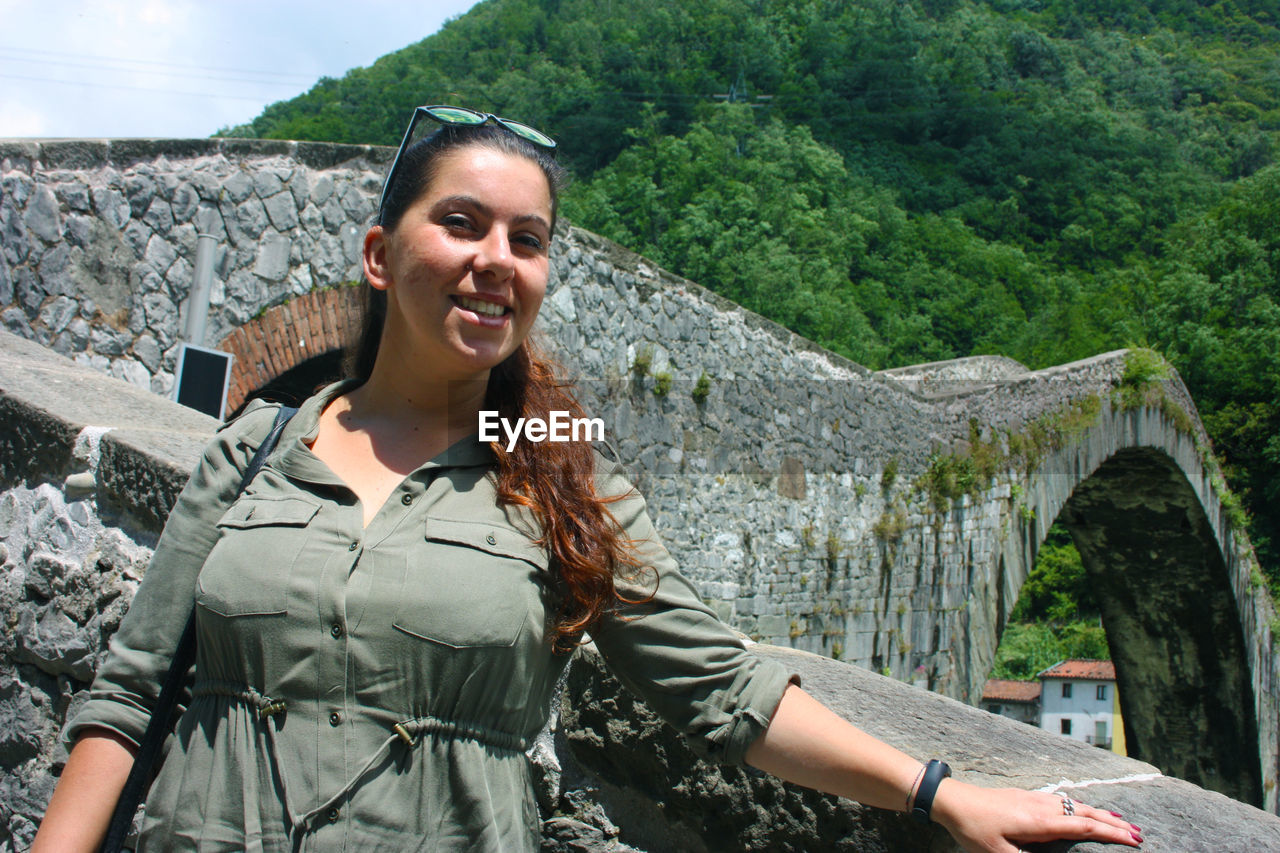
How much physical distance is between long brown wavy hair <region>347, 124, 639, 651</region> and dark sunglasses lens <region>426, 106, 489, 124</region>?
0.02 meters

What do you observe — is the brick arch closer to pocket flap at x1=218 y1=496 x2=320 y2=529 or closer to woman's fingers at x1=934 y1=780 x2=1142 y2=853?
pocket flap at x1=218 y1=496 x2=320 y2=529

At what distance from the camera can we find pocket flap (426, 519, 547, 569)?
1.18 m

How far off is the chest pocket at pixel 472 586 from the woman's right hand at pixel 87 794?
1.43ft

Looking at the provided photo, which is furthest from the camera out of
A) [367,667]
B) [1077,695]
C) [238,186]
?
[1077,695]

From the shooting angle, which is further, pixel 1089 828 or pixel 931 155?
pixel 931 155

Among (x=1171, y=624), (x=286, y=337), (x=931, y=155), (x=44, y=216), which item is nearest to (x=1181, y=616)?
(x=1171, y=624)

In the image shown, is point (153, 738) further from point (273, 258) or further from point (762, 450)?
point (762, 450)

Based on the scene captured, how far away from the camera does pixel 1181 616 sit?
1492 centimetres

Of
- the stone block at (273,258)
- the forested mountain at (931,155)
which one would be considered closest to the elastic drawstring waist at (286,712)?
the stone block at (273,258)

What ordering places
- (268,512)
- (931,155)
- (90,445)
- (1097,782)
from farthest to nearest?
(931,155), (90,445), (1097,782), (268,512)

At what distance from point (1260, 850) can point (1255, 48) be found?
6687 cm

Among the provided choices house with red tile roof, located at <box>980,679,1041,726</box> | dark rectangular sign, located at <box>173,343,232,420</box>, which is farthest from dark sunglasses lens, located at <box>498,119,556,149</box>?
house with red tile roof, located at <box>980,679,1041,726</box>

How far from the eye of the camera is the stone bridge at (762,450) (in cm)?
503

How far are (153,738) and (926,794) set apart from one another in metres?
0.95
